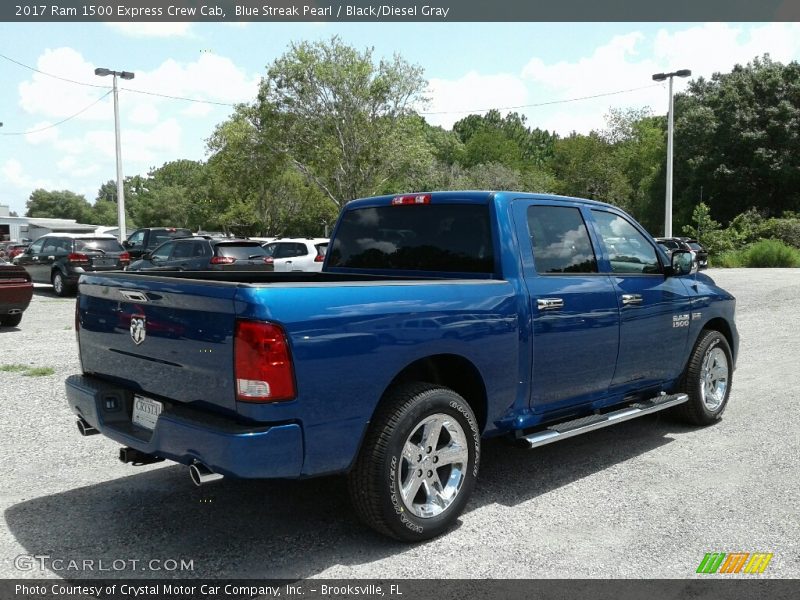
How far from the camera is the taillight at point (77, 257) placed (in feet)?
62.7

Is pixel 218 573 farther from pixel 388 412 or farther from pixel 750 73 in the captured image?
pixel 750 73

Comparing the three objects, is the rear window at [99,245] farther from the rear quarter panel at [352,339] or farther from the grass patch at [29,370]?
the rear quarter panel at [352,339]

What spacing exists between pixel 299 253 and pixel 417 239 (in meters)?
15.2

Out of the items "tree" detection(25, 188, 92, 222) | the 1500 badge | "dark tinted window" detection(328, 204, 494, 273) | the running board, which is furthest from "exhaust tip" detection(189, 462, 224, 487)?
"tree" detection(25, 188, 92, 222)

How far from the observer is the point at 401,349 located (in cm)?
377

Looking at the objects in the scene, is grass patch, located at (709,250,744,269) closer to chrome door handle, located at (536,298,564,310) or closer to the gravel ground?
the gravel ground

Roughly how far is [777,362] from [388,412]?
757 centimetres

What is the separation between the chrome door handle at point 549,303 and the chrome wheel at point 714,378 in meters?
2.18

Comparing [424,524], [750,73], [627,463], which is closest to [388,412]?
[424,524]

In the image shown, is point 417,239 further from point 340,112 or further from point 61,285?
point 340,112

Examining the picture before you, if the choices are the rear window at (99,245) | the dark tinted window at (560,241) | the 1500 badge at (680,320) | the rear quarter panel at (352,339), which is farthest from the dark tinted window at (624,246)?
the rear window at (99,245)

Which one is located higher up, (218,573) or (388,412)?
(388,412)

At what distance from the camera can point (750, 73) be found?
45.0 m

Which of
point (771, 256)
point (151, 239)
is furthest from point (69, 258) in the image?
point (771, 256)
